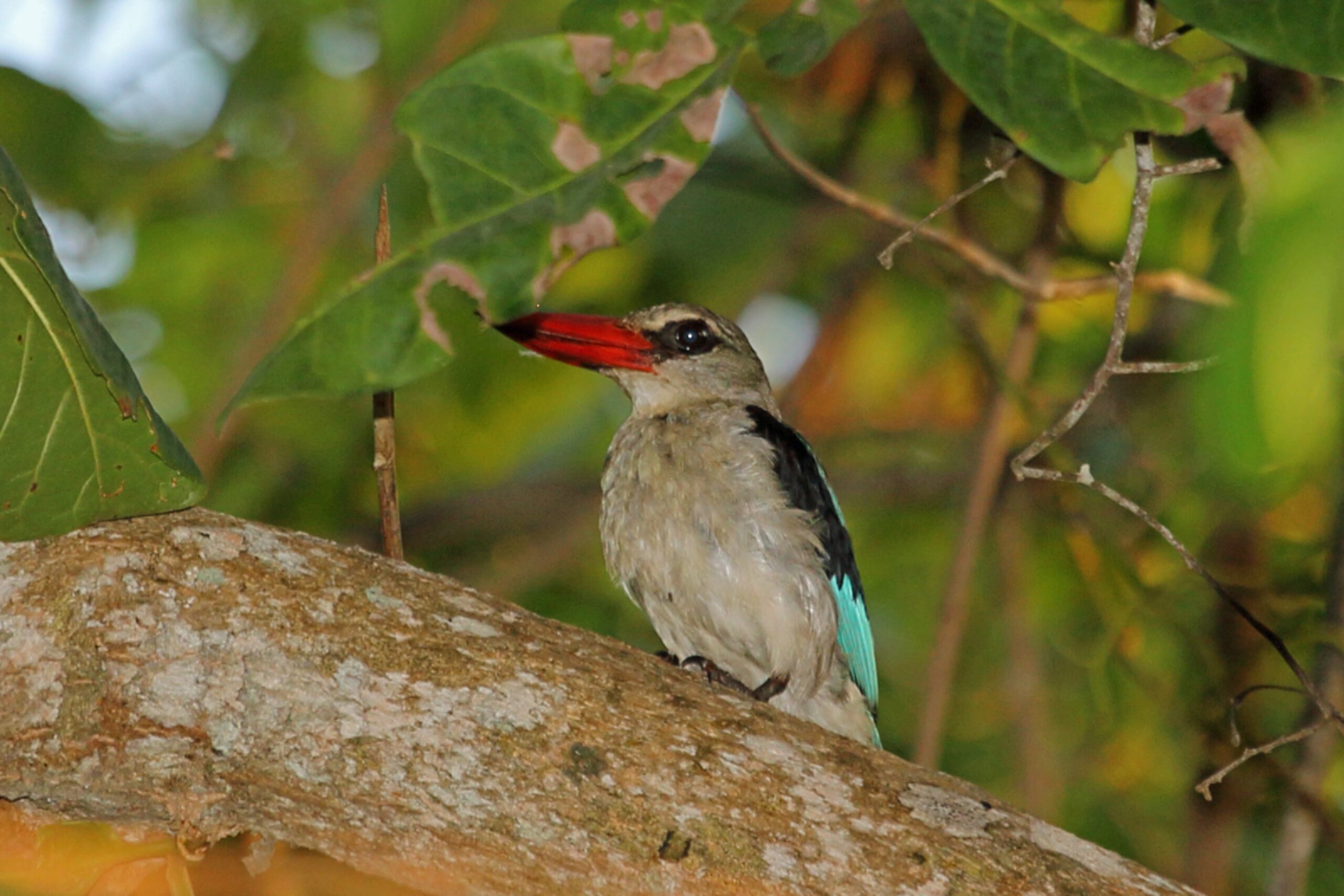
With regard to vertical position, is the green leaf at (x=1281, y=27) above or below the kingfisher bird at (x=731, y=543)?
above

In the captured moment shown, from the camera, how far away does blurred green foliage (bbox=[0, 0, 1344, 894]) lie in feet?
15.5

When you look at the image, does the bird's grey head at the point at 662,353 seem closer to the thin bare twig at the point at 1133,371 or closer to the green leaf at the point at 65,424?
the thin bare twig at the point at 1133,371

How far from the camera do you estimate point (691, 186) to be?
5.54 meters

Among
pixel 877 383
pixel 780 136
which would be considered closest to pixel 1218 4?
pixel 780 136

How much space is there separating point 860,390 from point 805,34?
4368 mm

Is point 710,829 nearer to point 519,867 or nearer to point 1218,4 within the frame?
point 519,867

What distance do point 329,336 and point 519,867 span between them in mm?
1002

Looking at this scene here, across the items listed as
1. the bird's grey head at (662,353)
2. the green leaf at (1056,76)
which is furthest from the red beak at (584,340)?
the green leaf at (1056,76)

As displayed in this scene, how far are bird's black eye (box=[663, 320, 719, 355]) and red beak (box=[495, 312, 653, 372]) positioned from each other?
91mm

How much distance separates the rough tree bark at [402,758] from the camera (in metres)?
2.24

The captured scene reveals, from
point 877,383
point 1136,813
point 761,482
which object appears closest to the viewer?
point 761,482

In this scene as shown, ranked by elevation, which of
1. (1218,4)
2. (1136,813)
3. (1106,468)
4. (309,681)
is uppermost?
(1218,4)

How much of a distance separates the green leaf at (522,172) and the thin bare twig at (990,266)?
1.25m

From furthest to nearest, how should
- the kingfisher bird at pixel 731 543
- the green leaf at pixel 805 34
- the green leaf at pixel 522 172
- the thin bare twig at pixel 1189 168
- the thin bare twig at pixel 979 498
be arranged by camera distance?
the thin bare twig at pixel 979 498 < the kingfisher bird at pixel 731 543 < the thin bare twig at pixel 1189 168 < the green leaf at pixel 805 34 < the green leaf at pixel 522 172
